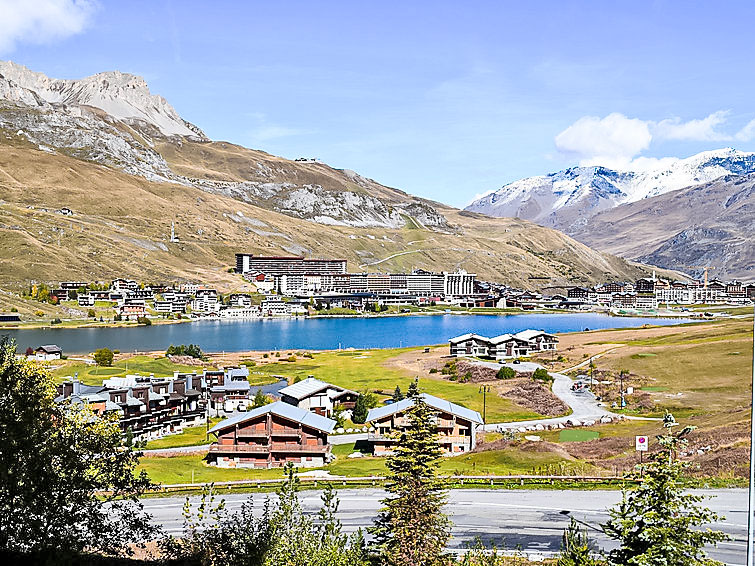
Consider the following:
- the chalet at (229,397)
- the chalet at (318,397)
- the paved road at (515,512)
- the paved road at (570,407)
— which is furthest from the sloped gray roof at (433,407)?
the chalet at (229,397)

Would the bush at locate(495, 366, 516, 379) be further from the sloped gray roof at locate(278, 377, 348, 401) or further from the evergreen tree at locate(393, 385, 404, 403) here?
the sloped gray roof at locate(278, 377, 348, 401)

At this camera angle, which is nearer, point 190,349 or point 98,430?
point 98,430

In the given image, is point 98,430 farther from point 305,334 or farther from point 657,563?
point 305,334

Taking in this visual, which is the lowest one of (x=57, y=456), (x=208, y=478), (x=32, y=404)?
(x=208, y=478)

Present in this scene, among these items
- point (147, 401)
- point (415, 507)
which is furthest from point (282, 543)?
point (147, 401)

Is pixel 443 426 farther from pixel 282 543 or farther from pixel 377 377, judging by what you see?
pixel 377 377

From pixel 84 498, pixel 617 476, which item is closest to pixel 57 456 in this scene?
pixel 84 498
